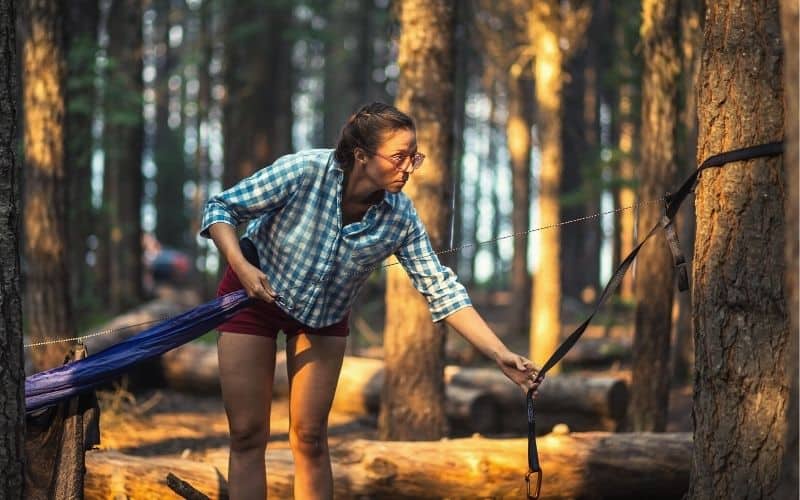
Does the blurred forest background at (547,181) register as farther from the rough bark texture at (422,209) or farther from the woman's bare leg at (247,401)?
the woman's bare leg at (247,401)

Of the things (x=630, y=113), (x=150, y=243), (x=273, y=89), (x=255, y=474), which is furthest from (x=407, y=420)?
(x=150, y=243)

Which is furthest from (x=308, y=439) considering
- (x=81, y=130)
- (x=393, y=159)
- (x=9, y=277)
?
(x=81, y=130)

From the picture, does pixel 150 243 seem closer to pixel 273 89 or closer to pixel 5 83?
pixel 273 89

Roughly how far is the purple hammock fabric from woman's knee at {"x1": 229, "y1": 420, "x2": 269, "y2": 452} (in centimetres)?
42

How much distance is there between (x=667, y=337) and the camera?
7930 millimetres

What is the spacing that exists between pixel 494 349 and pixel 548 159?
27.6ft

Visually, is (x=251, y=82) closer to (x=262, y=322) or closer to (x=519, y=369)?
(x=262, y=322)

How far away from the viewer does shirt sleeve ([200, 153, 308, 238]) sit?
4121 mm

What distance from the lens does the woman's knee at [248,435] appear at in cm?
432

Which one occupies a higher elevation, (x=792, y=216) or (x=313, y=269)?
(x=792, y=216)

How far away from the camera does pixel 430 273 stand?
173 inches

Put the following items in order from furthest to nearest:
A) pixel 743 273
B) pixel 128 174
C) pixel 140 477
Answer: pixel 128 174 → pixel 140 477 → pixel 743 273

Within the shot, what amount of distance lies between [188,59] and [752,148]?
1719 centimetres

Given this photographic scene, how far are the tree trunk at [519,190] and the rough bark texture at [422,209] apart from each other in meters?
7.57
